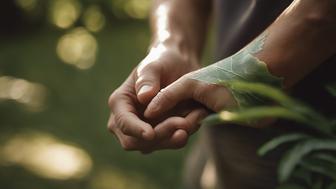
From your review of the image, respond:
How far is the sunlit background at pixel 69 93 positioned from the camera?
147 inches

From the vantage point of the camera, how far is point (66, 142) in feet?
13.5

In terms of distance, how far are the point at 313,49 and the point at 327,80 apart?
0.26 metres

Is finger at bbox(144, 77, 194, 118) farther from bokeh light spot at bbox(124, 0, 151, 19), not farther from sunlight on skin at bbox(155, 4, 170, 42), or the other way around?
bokeh light spot at bbox(124, 0, 151, 19)

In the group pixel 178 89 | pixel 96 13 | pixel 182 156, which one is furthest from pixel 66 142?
pixel 178 89

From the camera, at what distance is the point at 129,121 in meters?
1.21

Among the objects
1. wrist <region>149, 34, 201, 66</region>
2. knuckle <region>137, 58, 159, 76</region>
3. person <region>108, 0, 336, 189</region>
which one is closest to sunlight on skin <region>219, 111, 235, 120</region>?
person <region>108, 0, 336, 189</region>

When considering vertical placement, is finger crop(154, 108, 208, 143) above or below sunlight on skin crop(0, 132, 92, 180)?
above

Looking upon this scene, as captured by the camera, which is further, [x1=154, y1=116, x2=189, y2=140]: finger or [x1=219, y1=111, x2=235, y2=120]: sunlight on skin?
[x1=154, y1=116, x2=189, y2=140]: finger

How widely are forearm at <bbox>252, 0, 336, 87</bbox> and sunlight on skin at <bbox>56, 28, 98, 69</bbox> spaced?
4.21 meters

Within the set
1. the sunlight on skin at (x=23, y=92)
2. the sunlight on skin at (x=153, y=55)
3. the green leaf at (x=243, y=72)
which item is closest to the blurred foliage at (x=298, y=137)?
the green leaf at (x=243, y=72)

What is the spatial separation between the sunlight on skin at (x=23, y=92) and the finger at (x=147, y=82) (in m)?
3.27

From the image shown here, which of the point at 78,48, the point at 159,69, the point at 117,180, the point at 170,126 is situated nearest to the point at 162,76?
the point at 159,69

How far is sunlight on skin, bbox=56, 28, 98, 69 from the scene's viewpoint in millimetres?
5316

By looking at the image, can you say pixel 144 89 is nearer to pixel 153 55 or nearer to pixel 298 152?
pixel 153 55
